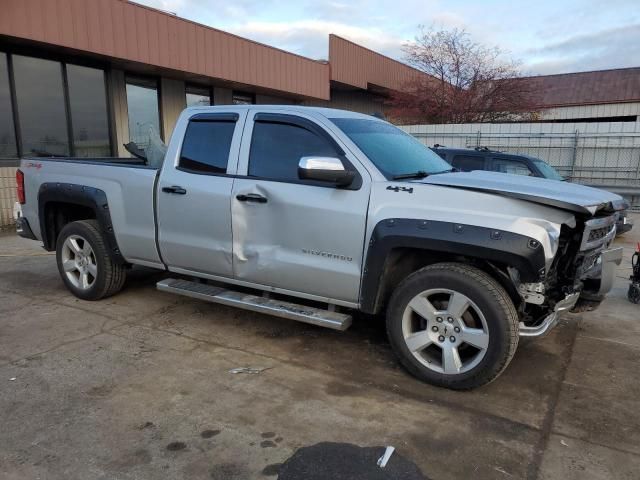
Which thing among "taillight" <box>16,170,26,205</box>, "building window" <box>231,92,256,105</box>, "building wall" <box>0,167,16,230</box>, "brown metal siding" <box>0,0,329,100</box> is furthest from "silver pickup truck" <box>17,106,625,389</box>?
"building window" <box>231,92,256,105</box>

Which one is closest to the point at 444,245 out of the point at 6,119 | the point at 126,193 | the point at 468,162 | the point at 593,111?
the point at 126,193

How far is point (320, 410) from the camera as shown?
330 cm

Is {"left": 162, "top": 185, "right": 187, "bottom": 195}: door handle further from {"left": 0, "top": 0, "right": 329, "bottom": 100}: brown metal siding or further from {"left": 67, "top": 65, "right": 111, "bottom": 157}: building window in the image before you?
{"left": 67, "top": 65, "right": 111, "bottom": 157}: building window

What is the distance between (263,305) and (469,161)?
20.2ft

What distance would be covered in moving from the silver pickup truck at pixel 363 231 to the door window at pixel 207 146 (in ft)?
0.04

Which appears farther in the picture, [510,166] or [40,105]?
[40,105]

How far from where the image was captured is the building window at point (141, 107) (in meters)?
12.5

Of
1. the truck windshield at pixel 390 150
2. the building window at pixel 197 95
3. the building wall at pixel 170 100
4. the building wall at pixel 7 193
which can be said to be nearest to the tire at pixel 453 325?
the truck windshield at pixel 390 150

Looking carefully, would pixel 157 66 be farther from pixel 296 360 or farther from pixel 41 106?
pixel 296 360

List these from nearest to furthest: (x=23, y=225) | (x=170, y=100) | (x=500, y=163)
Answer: (x=23, y=225) < (x=500, y=163) < (x=170, y=100)

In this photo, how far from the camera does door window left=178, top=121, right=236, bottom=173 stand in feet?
14.6

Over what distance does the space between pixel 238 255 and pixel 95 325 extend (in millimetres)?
1648

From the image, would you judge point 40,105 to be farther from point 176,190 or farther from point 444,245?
point 444,245

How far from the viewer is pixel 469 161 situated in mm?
9102
